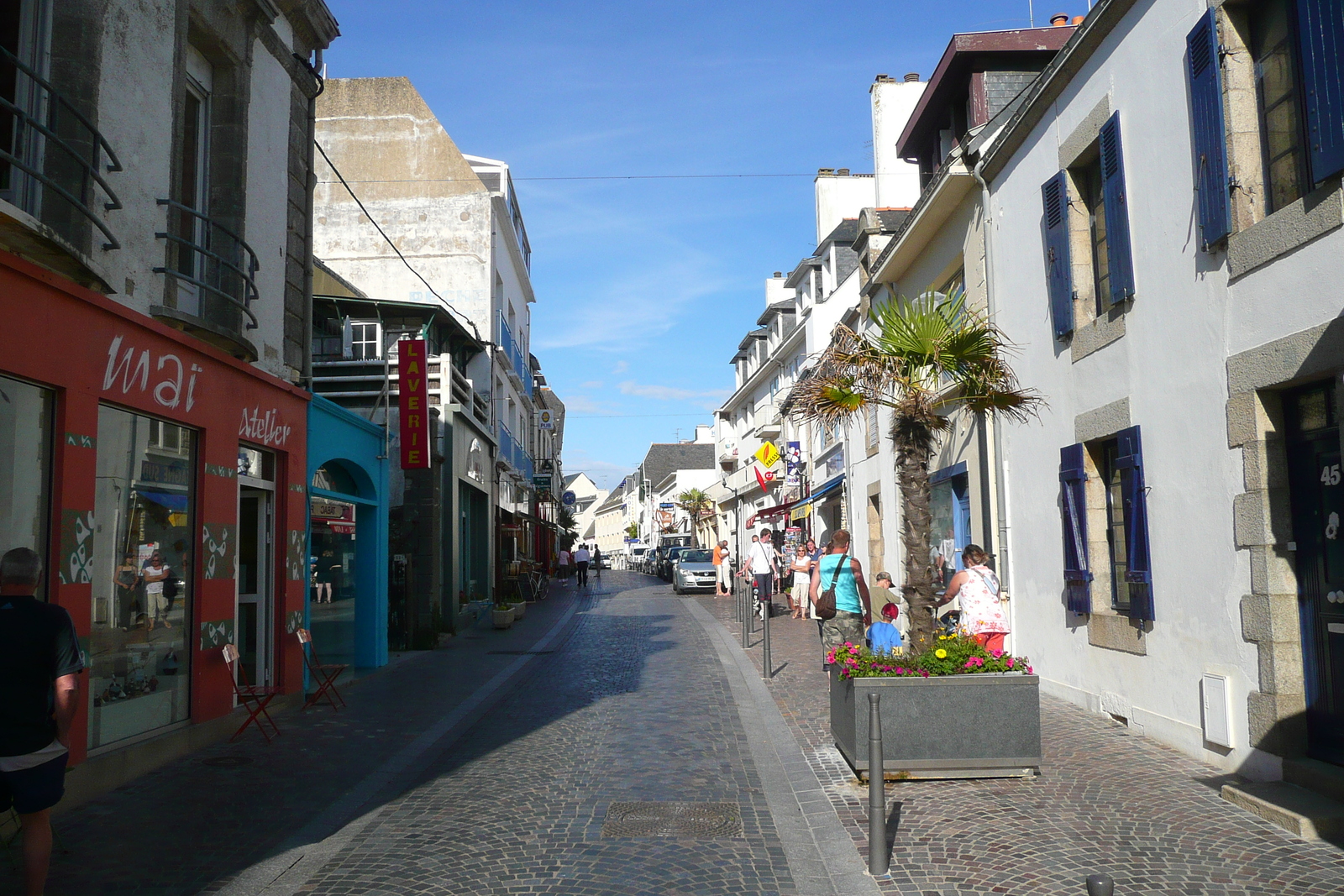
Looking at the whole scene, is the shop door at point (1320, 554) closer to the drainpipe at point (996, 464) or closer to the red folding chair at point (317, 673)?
the drainpipe at point (996, 464)

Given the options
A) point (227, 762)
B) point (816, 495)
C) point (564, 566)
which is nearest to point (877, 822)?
point (227, 762)

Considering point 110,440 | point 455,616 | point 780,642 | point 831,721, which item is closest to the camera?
point 110,440

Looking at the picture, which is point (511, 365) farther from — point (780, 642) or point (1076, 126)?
point (1076, 126)

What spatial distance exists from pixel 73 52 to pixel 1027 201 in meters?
9.00

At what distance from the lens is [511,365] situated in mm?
31250

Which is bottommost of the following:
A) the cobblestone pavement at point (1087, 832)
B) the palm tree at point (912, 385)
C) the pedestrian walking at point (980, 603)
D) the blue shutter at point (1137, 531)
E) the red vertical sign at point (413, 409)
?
the cobblestone pavement at point (1087, 832)

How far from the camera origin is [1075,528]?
9.77 meters

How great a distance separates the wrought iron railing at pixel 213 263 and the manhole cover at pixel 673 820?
5.52 m

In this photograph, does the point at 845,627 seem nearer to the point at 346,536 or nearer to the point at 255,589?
the point at 255,589

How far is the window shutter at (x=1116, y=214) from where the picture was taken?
8773 millimetres

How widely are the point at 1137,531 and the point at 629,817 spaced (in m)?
4.82

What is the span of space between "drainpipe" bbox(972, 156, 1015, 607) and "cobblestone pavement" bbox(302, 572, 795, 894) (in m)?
3.55

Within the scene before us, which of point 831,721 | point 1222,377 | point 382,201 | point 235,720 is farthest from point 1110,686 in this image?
point 382,201

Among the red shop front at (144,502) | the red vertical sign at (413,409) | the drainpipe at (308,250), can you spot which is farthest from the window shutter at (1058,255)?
the red vertical sign at (413,409)
